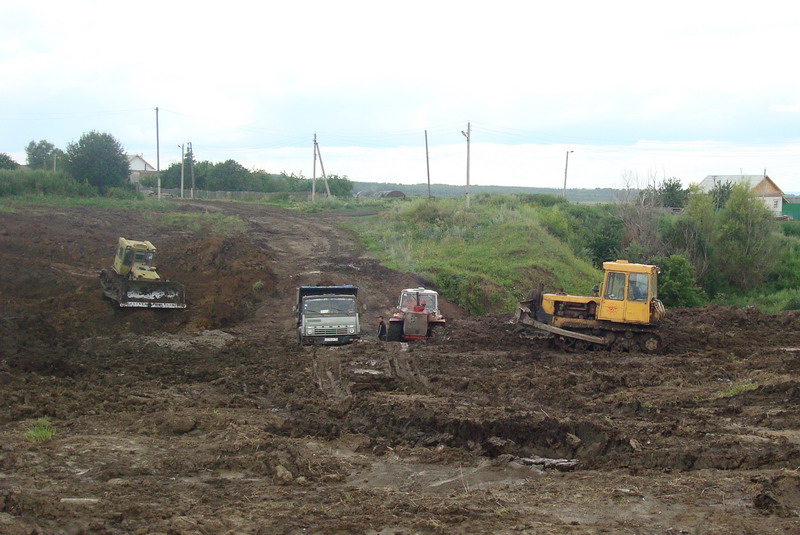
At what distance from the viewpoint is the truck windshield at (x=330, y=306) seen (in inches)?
955

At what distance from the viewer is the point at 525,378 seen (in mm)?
18188

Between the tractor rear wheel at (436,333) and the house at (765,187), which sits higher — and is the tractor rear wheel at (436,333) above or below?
below

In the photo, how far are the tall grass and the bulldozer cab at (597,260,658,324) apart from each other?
42.1 ft

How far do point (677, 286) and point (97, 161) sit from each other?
156ft

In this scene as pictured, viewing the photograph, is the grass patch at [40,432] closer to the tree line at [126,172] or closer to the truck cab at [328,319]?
the truck cab at [328,319]

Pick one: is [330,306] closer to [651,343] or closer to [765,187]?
[651,343]

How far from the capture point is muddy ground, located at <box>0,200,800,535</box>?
857 cm

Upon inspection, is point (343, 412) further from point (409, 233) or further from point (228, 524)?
point (409, 233)

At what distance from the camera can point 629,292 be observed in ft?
72.9

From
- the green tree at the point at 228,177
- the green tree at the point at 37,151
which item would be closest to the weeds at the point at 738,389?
the green tree at the point at 228,177

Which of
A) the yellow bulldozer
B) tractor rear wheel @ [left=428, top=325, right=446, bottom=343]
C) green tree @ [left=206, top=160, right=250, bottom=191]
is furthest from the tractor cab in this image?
green tree @ [left=206, top=160, right=250, bottom=191]

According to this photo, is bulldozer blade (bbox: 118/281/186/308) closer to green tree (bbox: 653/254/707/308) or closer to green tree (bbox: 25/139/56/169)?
green tree (bbox: 653/254/707/308)

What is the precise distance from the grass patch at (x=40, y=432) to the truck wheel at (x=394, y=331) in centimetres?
1309

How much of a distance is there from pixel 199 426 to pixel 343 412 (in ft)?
9.08
